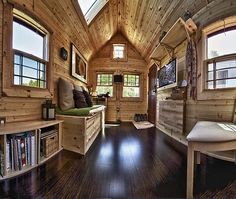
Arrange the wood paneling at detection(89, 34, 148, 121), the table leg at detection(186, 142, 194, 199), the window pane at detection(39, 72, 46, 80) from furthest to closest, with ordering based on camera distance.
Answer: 1. the wood paneling at detection(89, 34, 148, 121)
2. the window pane at detection(39, 72, 46, 80)
3. the table leg at detection(186, 142, 194, 199)

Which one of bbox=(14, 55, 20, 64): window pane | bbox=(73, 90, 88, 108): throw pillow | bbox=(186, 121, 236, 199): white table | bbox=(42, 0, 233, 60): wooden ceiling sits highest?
bbox=(42, 0, 233, 60): wooden ceiling

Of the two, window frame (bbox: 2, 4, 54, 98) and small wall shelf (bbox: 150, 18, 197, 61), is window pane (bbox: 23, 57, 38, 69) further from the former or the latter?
small wall shelf (bbox: 150, 18, 197, 61)

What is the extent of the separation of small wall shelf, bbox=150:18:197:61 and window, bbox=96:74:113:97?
8.45 feet

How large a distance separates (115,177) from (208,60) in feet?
7.89

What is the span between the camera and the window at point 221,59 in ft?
7.94

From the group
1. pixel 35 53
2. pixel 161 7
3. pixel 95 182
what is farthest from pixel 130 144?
pixel 161 7

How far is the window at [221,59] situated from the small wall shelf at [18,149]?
276cm

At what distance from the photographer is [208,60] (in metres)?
2.72

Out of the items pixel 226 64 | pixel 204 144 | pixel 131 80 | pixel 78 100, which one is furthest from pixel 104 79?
pixel 204 144

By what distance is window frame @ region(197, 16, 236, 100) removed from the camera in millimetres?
2383

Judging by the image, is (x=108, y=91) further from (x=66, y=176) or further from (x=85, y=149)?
(x=66, y=176)

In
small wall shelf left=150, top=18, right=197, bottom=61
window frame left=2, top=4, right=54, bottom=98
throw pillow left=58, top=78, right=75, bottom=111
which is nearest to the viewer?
window frame left=2, top=4, right=54, bottom=98

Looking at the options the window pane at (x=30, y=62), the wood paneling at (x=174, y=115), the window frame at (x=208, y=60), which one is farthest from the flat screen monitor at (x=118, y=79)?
the window pane at (x=30, y=62)

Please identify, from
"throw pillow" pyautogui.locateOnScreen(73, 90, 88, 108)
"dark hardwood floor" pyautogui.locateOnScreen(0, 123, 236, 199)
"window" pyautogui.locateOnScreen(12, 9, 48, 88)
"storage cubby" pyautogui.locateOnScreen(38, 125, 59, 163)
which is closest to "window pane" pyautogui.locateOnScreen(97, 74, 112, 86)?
"throw pillow" pyautogui.locateOnScreen(73, 90, 88, 108)
